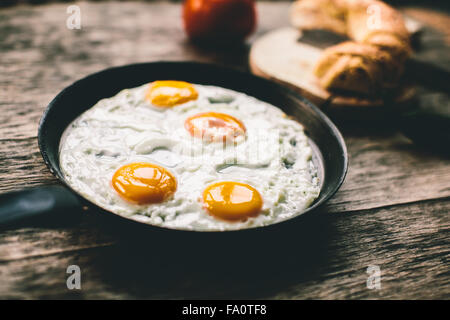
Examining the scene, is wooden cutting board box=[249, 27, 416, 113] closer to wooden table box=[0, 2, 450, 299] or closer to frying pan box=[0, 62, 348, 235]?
wooden table box=[0, 2, 450, 299]

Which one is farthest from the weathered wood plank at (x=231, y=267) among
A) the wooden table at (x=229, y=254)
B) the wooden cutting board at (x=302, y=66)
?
the wooden cutting board at (x=302, y=66)

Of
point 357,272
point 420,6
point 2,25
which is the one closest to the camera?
point 357,272

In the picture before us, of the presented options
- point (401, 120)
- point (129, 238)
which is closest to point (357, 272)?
point (129, 238)

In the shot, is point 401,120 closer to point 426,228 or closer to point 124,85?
point 426,228

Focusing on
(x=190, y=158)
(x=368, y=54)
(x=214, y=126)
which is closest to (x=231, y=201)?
(x=190, y=158)

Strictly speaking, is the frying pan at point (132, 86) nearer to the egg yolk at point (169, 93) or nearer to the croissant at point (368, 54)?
the egg yolk at point (169, 93)

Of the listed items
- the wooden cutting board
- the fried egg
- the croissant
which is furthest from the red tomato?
the fried egg

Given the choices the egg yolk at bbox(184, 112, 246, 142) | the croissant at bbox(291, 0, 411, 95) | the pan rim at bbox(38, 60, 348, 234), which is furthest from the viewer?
the croissant at bbox(291, 0, 411, 95)
